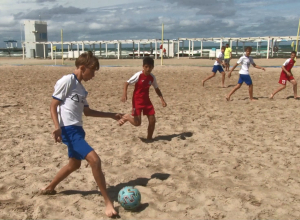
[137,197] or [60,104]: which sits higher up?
[60,104]

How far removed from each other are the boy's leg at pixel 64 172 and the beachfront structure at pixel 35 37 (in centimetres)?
4829

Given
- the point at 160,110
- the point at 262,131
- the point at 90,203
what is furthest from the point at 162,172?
the point at 160,110

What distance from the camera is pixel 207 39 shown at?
42719 mm

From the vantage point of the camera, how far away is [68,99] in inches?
130

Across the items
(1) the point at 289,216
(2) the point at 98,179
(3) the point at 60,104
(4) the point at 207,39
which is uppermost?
(4) the point at 207,39

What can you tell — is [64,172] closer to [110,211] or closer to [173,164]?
[110,211]

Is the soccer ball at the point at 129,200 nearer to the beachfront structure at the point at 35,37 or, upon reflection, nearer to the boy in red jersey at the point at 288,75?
the boy in red jersey at the point at 288,75

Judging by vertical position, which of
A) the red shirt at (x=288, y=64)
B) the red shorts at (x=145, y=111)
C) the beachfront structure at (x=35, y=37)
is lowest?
the red shorts at (x=145, y=111)

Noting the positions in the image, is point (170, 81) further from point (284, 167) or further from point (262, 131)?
point (284, 167)

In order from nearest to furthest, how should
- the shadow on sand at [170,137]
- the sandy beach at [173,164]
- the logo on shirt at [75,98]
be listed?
the logo on shirt at [75,98] → the sandy beach at [173,164] → the shadow on sand at [170,137]

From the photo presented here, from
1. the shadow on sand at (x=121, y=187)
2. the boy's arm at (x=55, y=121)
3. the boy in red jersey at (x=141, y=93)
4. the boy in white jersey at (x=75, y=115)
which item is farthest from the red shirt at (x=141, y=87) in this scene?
the boy's arm at (x=55, y=121)

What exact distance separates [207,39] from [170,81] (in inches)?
1193

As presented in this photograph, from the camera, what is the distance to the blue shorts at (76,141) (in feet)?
10.5

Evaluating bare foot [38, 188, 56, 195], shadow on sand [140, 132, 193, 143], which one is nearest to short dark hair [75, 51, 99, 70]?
bare foot [38, 188, 56, 195]
